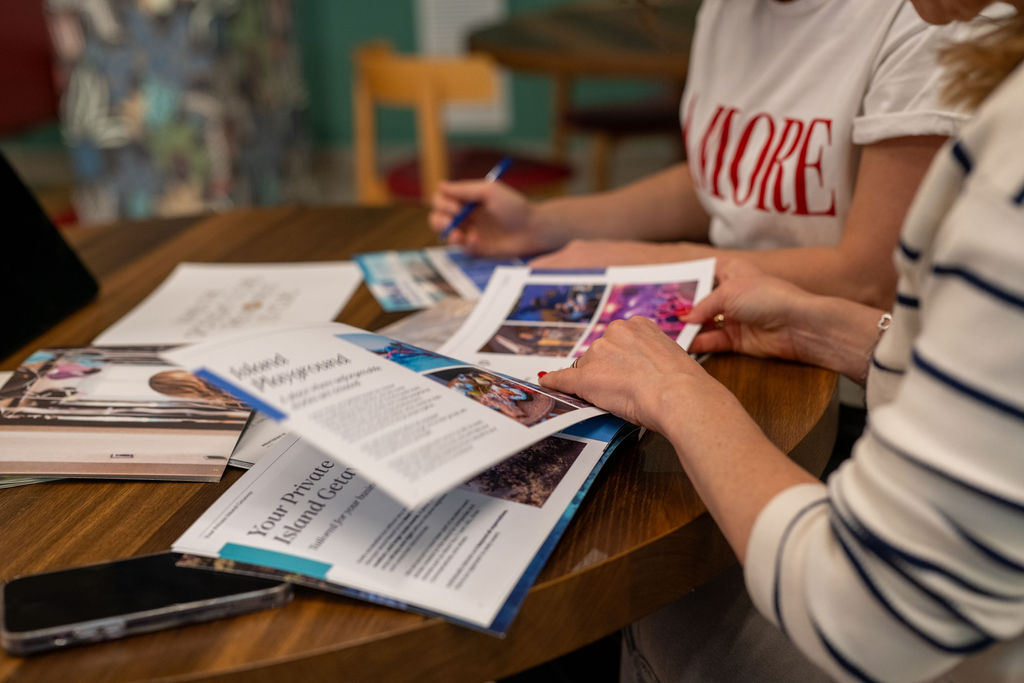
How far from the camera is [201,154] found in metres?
3.07

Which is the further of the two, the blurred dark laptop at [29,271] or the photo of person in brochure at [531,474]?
the blurred dark laptop at [29,271]

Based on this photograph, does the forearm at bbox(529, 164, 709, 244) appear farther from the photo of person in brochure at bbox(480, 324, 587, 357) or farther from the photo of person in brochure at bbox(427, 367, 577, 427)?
the photo of person in brochure at bbox(427, 367, 577, 427)

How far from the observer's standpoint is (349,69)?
434 centimetres

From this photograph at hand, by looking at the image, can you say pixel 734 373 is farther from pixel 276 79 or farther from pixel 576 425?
pixel 276 79

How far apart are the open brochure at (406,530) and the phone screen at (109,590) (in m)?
0.01

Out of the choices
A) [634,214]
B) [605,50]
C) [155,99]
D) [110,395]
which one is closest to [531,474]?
[110,395]

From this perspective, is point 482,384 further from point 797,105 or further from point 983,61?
point 797,105

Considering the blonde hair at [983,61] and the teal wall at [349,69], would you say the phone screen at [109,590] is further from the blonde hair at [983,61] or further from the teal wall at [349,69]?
the teal wall at [349,69]

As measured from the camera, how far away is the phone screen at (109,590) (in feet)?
1.78

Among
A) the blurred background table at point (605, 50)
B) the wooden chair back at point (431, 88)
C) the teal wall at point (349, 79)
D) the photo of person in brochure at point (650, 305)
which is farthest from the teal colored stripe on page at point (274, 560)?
the teal wall at point (349, 79)

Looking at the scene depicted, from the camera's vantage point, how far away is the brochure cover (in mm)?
704

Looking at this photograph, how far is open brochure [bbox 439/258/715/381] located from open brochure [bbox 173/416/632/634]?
168 mm

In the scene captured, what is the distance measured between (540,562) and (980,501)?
0.83ft

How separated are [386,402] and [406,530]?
0.28 feet
